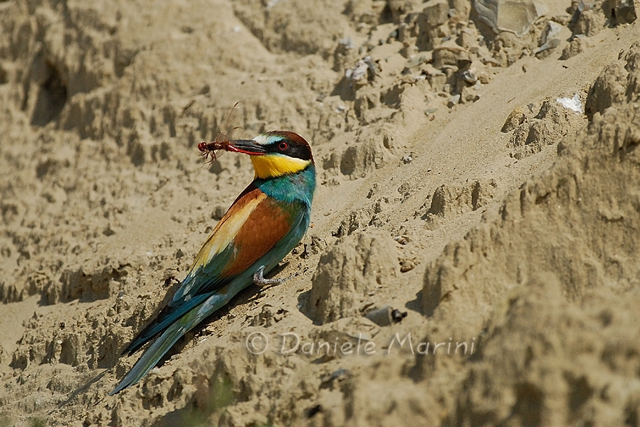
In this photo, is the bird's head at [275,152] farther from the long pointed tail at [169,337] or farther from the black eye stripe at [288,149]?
the long pointed tail at [169,337]

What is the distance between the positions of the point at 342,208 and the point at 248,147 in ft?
1.91

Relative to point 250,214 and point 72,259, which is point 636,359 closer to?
point 250,214

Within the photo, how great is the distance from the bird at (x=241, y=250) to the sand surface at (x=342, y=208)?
0.10 metres

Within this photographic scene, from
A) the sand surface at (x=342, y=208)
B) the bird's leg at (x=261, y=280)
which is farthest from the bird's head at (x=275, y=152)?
the bird's leg at (x=261, y=280)

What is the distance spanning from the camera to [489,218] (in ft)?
7.89

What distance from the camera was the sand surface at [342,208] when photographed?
6.27ft

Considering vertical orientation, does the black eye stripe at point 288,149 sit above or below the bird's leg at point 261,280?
above

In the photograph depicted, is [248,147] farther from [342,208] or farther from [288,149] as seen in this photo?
[342,208]

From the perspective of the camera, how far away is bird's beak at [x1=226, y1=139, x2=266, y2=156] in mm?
4035

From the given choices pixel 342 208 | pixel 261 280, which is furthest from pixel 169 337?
pixel 342 208

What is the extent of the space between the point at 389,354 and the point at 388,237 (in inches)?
24.8

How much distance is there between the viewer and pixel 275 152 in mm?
4020

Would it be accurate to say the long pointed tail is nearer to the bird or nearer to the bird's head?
the bird

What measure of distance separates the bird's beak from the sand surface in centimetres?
42
